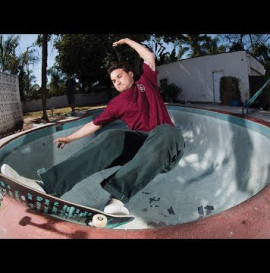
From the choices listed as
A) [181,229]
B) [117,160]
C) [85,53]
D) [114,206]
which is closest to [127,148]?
[117,160]

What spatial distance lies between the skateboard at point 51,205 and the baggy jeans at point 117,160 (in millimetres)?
224

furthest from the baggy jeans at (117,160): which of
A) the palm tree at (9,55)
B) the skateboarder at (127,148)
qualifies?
the palm tree at (9,55)

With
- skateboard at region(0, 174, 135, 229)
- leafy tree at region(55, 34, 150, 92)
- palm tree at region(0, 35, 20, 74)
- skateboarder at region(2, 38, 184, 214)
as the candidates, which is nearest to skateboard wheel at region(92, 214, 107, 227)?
skateboard at region(0, 174, 135, 229)

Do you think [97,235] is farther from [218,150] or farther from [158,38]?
[158,38]

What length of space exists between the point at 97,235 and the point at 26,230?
516 mm

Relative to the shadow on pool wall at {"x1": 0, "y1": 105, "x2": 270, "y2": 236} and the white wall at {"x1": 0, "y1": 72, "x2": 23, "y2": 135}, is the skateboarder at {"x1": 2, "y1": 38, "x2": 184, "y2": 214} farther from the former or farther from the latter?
the white wall at {"x1": 0, "y1": 72, "x2": 23, "y2": 135}

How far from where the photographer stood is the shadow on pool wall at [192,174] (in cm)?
430

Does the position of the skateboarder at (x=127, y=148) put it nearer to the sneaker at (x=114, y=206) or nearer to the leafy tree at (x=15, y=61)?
the sneaker at (x=114, y=206)

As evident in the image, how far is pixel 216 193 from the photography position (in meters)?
4.81

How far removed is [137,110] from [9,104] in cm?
Result: 985

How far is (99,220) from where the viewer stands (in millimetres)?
2066

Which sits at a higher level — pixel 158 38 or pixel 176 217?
pixel 158 38

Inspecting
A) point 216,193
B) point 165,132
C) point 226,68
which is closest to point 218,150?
point 216,193

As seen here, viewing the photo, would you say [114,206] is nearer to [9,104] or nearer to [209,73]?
[9,104]
